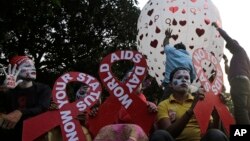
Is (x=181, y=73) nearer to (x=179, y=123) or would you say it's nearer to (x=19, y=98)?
(x=179, y=123)

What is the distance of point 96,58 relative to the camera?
51.6 feet

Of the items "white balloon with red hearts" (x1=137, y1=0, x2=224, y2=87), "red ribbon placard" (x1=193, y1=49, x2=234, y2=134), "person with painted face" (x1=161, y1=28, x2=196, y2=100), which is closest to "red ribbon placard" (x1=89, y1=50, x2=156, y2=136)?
"red ribbon placard" (x1=193, y1=49, x2=234, y2=134)

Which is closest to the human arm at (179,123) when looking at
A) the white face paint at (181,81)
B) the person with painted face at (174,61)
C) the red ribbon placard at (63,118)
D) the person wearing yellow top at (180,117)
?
the person wearing yellow top at (180,117)

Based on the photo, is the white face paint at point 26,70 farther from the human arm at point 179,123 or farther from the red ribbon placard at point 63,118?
the human arm at point 179,123

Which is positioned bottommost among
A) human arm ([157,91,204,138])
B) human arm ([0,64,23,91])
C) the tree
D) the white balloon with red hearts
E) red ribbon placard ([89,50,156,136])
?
human arm ([157,91,204,138])

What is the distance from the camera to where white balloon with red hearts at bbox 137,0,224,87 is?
688 centimetres

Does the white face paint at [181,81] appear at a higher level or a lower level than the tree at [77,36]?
lower

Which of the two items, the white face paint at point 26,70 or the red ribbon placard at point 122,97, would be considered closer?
the red ribbon placard at point 122,97

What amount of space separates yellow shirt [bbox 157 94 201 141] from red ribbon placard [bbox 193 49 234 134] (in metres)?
0.15

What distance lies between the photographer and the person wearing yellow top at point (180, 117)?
12.5 ft

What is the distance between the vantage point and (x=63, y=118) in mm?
4672

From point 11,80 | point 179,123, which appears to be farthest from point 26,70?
point 179,123

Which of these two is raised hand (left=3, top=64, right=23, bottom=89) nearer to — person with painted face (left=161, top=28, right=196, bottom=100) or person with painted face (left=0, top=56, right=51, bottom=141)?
person with painted face (left=0, top=56, right=51, bottom=141)

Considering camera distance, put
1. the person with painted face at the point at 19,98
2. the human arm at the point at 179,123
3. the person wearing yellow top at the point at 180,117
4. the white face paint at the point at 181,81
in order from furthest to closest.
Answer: the person with painted face at the point at 19,98 < the white face paint at the point at 181,81 < the human arm at the point at 179,123 < the person wearing yellow top at the point at 180,117
